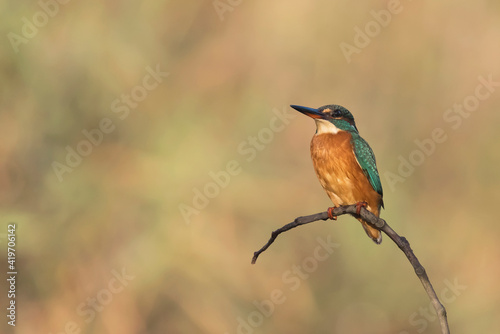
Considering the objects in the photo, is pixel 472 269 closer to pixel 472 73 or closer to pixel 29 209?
pixel 472 73

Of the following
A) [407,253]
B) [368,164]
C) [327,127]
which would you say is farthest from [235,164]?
[407,253]

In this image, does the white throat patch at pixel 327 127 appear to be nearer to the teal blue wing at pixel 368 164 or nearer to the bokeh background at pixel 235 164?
the teal blue wing at pixel 368 164

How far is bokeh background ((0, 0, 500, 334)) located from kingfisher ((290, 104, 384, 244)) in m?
2.20

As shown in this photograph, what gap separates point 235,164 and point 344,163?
8.77 ft

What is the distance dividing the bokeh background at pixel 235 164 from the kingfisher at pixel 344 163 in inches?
86.4

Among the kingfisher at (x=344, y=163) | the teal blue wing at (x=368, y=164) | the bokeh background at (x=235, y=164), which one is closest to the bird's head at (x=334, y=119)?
the kingfisher at (x=344, y=163)

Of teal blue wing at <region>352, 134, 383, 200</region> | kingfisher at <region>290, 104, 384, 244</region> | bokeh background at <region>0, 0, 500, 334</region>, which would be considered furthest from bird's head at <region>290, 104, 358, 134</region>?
bokeh background at <region>0, 0, 500, 334</region>

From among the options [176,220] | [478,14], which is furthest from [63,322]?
[478,14]

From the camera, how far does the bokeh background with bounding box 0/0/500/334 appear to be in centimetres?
599

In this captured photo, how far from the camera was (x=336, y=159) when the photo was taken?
3.84 meters

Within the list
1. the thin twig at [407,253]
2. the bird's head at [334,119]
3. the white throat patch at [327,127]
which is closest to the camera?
the thin twig at [407,253]

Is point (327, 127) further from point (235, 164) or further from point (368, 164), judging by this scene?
point (235, 164)

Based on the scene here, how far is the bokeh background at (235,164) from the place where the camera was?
19.7 feet

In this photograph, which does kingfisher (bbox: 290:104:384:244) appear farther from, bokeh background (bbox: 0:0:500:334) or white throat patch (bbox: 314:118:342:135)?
bokeh background (bbox: 0:0:500:334)
